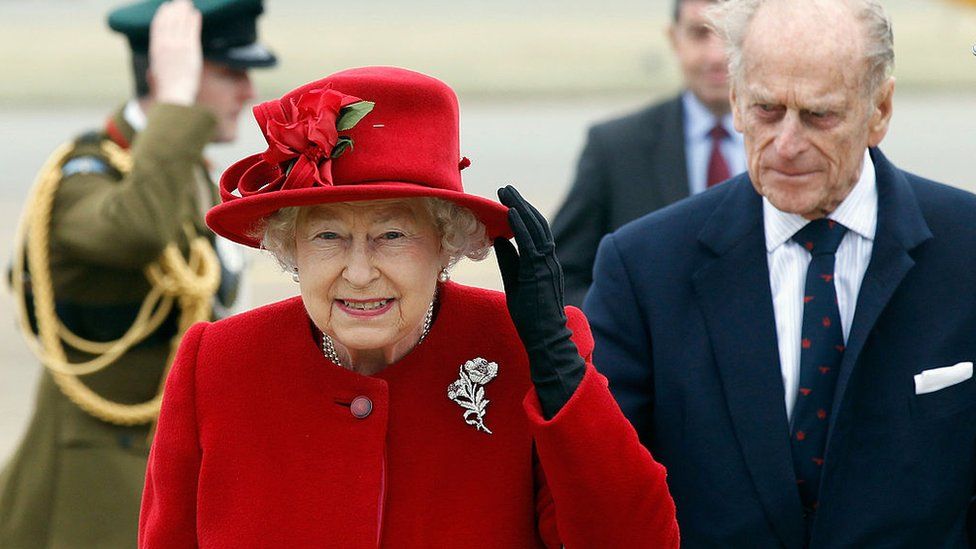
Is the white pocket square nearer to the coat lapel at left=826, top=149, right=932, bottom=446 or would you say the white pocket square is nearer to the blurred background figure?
the coat lapel at left=826, top=149, right=932, bottom=446

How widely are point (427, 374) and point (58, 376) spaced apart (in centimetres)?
188

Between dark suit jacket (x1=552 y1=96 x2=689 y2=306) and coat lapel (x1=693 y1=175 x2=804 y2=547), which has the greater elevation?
coat lapel (x1=693 y1=175 x2=804 y2=547)

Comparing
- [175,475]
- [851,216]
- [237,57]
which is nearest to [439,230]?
[175,475]

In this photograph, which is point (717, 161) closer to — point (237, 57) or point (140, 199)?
point (237, 57)

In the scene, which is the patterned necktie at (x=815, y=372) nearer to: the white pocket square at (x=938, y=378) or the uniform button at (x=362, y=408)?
the white pocket square at (x=938, y=378)

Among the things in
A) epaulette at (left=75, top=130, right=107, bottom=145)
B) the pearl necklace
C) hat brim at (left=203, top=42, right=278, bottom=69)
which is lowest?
epaulette at (left=75, top=130, right=107, bottom=145)

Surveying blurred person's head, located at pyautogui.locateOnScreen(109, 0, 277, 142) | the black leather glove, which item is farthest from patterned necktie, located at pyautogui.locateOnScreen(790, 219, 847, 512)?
blurred person's head, located at pyautogui.locateOnScreen(109, 0, 277, 142)

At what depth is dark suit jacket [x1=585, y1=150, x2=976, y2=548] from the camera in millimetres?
3107

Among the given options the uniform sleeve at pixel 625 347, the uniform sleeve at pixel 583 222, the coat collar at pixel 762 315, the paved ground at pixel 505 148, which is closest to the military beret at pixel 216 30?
the uniform sleeve at pixel 583 222

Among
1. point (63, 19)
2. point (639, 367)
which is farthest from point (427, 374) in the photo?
point (63, 19)

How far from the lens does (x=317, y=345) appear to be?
287cm

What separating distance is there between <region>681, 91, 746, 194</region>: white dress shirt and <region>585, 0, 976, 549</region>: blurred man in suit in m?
2.02

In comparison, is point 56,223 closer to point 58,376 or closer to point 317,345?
point 58,376

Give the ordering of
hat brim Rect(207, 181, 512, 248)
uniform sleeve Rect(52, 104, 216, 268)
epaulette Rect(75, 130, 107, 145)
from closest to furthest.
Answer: hat brim Rect(207, 181, 512, 248)
uniform sleeve Rect(52, 104, 216, 268)
epaulette Rect(75, 130, 107, 145)
